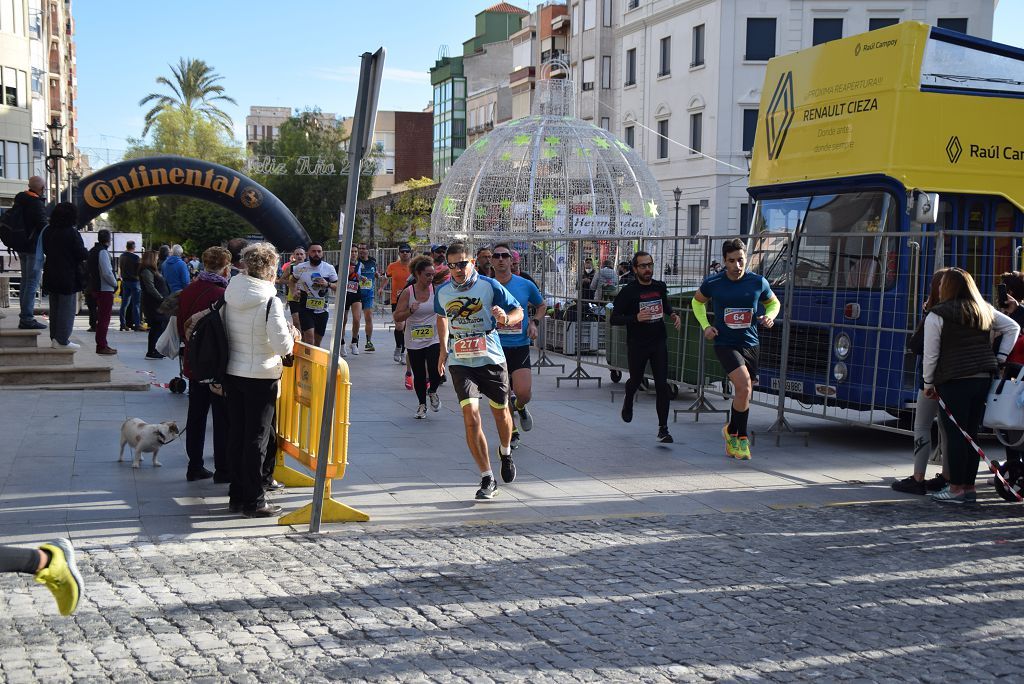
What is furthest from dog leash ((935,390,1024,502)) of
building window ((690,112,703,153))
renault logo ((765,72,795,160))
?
building window ((690,112,703,153))

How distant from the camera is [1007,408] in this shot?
7.82 meters

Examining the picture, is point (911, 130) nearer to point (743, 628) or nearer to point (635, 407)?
point (635, 407)

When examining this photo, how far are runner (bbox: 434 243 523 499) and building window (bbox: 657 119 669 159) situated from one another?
4159cm

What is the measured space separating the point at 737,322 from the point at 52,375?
816 cm

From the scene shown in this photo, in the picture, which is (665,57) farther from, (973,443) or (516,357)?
(973,443)

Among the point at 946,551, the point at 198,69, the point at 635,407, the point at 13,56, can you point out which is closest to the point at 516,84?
the point at 198,69

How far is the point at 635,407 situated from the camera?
13.2m

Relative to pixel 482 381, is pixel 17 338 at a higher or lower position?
lower

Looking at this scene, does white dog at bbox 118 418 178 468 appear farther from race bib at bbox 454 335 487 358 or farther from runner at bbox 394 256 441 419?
runner at bbox 394 256 441 419

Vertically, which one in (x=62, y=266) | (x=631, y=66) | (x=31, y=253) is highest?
(x=631, y=66)

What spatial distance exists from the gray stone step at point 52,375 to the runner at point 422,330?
12.4 ft

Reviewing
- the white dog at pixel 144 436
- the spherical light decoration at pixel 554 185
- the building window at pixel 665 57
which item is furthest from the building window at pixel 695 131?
the white dog at pixel 144 436

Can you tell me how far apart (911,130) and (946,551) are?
507 cm

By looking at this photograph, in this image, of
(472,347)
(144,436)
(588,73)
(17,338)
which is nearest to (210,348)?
(144,436)
